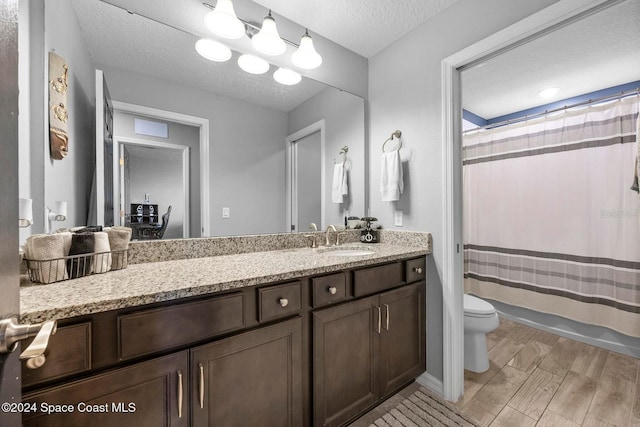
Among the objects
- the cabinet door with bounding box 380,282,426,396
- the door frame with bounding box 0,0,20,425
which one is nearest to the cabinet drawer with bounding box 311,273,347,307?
the cabinet door with bounding box 380,282,426,396

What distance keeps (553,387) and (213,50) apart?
2914 millimetres

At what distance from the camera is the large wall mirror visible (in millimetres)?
1123

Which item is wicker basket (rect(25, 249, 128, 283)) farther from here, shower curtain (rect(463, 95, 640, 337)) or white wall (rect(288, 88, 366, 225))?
shower curtain (rect(463, 95, 640, 337))

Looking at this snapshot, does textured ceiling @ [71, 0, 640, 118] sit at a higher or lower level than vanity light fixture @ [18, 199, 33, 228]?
higher

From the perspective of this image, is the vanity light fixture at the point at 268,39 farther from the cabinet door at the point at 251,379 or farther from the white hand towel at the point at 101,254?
the cabinet door at the point at 251,379

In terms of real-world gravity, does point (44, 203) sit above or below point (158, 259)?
above

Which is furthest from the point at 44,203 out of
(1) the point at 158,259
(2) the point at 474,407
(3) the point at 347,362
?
(2) the point at 474,407

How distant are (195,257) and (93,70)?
3.16 feet

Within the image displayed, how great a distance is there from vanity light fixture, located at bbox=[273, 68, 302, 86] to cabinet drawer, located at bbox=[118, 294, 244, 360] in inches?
55.9

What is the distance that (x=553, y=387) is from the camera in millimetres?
1683

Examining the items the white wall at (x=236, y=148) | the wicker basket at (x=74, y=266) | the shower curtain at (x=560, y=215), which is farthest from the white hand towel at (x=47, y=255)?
the shower curtain at (x=560, y=215)

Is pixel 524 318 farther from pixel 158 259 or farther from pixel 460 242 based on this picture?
pixel 158 259

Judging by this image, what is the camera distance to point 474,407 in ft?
5.03

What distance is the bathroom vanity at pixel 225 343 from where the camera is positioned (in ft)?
2.33
